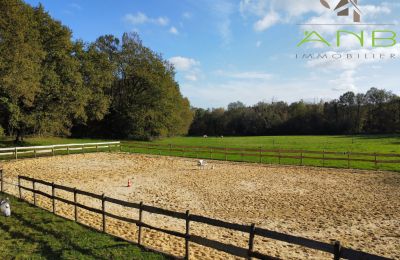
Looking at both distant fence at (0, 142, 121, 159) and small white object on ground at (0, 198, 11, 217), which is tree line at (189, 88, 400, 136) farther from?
small white object on ground at (0, 198, 11, 217)

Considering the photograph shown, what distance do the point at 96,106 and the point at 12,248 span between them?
33498mm

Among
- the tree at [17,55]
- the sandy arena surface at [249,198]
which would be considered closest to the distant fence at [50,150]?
the sandy arena surface at [249,198]

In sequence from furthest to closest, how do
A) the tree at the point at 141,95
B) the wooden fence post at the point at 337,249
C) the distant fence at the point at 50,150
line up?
the tree at the point at 141,95 < the distant fence at the point at 50,150 < the wooden fence post at the point at 337,249

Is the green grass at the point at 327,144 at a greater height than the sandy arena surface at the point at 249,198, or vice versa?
the green grass at the point at 327,144

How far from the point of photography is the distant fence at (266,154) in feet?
82.8

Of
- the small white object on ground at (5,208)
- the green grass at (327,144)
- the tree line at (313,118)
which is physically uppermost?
the tree line at (313,118)

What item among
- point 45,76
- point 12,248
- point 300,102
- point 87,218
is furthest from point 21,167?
point 300,102

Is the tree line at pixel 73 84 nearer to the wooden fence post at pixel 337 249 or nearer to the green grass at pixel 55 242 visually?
the green grass at pixel 55 242

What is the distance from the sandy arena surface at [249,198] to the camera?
30.5ft

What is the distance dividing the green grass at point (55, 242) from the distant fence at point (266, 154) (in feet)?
61.2

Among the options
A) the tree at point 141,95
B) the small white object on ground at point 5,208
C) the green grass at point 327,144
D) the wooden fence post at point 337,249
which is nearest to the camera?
the wooden fence post at point 337,249

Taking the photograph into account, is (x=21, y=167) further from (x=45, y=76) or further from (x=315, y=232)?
(x=315, y=232)

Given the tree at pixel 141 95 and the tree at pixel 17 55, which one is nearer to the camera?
the tree at pixel 17 55

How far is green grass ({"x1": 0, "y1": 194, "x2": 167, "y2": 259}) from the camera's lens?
24.4 ft
